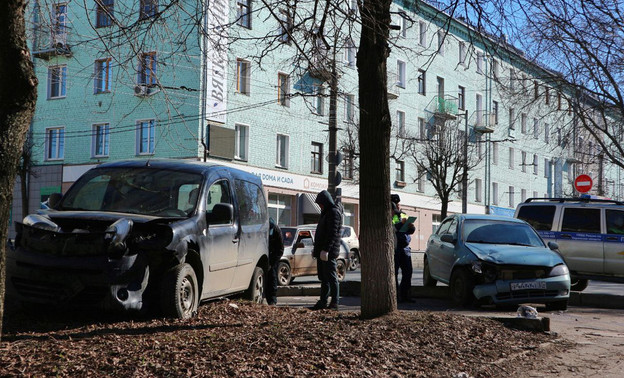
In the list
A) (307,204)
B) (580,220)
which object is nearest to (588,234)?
(580,220)

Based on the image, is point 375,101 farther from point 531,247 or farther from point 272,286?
point 531,247

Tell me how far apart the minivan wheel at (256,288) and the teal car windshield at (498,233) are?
13.8 ft

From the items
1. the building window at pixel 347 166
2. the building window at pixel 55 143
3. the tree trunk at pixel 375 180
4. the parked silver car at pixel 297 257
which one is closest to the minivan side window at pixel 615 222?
the parked silver car at pixel 297 257

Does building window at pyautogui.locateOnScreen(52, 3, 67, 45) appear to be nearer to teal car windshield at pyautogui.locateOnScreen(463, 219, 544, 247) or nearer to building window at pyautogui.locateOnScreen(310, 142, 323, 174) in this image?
teal car windshield at pyautogui.locateOnScreen(463, 219, 544, 247)

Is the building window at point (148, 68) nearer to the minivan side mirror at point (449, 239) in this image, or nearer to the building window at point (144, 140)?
the minivan side mirror at point (449, 239)

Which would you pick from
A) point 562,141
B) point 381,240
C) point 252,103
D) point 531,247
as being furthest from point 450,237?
point 252,103

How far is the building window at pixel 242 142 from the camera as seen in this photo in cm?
3594

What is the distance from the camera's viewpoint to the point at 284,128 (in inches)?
1524

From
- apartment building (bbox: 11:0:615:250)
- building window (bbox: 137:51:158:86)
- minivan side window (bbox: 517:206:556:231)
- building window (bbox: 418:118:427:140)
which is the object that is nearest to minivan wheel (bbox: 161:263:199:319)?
apartment building (bbox: 11:0:615:250)

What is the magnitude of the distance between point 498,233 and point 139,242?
7.73 metres

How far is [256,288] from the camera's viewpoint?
406 inches

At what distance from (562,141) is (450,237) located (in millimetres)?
11365

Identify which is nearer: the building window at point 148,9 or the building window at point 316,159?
the building window at point 148,9

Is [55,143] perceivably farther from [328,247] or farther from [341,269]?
[328,247]
